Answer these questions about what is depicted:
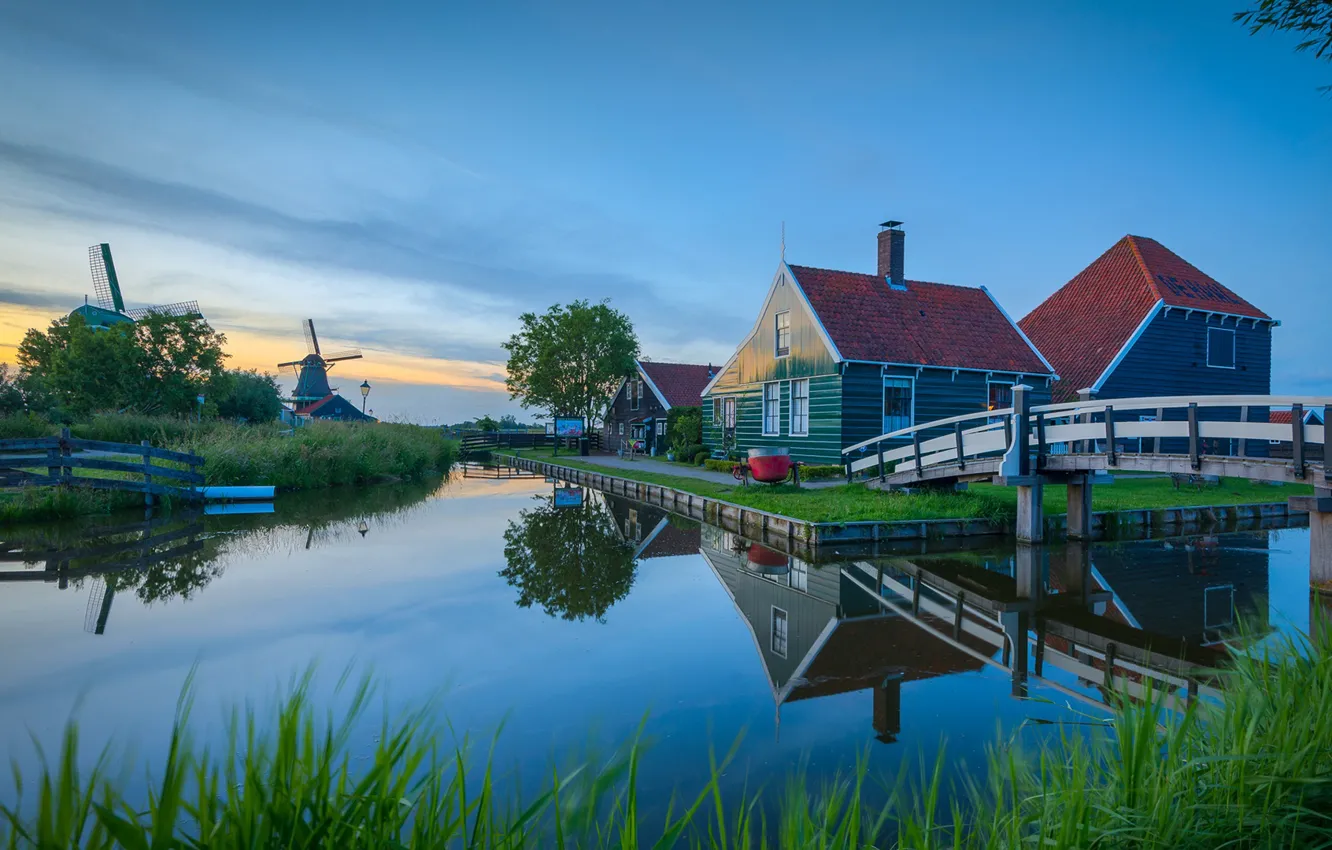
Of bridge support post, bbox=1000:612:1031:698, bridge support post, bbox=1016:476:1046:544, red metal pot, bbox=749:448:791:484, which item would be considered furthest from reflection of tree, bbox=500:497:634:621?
bridge support post, bbox=1016:476:1046:544

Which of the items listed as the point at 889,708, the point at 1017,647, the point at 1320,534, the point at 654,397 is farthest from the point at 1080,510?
the point at 654,397

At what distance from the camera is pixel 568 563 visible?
10.7 metres

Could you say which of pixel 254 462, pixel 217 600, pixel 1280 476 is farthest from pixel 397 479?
pixel 1280 476

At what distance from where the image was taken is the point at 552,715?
5.13m

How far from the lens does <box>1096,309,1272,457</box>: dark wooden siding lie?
21.2 metres

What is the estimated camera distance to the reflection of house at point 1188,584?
7.59 metres

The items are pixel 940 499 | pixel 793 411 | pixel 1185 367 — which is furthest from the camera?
pixel 1185 367

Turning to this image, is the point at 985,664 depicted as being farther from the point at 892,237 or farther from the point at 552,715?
the point at 892,237

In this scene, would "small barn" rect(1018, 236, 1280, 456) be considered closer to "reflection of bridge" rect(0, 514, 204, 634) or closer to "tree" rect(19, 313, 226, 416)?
"reflection of bridge" rect(0, 514, 204, 634)

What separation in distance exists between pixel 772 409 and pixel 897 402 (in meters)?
4.06

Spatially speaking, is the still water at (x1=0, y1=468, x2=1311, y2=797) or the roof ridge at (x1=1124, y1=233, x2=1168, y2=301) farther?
the roof ridge at (x1=1124, y1=233, x2=1168, y2=301)

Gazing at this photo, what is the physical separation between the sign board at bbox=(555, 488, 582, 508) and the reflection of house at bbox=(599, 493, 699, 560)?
3.07 feet

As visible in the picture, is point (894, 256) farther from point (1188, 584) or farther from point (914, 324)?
point (1188, 584)

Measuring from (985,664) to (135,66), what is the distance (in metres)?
17.4
